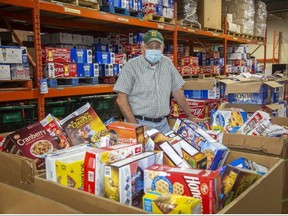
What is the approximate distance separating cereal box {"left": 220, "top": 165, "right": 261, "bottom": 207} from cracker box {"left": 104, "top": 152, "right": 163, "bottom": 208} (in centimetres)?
31

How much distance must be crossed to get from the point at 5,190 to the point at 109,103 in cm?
305

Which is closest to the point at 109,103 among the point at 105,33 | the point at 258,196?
the point at 105,33

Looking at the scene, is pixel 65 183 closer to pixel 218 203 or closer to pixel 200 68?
pixel 218 203

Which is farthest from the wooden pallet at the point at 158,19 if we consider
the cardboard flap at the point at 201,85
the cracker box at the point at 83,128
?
the cracker box at the point at 83,128

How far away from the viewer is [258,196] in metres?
1.21

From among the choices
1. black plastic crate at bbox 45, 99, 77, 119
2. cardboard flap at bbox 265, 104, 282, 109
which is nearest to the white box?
black plastic crate at bbox 45, 99, 77, 119

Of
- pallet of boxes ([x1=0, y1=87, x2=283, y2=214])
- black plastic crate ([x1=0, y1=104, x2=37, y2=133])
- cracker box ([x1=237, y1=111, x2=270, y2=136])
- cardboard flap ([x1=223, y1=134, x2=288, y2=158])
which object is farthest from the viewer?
black plastic crate ([x1=0, y1=104, x2=37, y2=133])

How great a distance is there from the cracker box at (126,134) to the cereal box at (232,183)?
0.46 m

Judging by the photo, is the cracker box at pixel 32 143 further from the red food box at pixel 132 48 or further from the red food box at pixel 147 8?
the red food box at pixel 147 8

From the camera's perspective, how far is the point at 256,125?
2158 mm

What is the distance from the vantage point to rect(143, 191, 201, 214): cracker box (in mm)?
925

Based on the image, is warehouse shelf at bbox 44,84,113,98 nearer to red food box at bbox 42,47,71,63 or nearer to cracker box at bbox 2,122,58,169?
red food box at bbox 42,47,71,63

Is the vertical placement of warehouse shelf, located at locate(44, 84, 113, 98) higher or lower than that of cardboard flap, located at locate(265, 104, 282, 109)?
higher

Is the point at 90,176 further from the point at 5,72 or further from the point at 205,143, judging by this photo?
the point at 5,72
